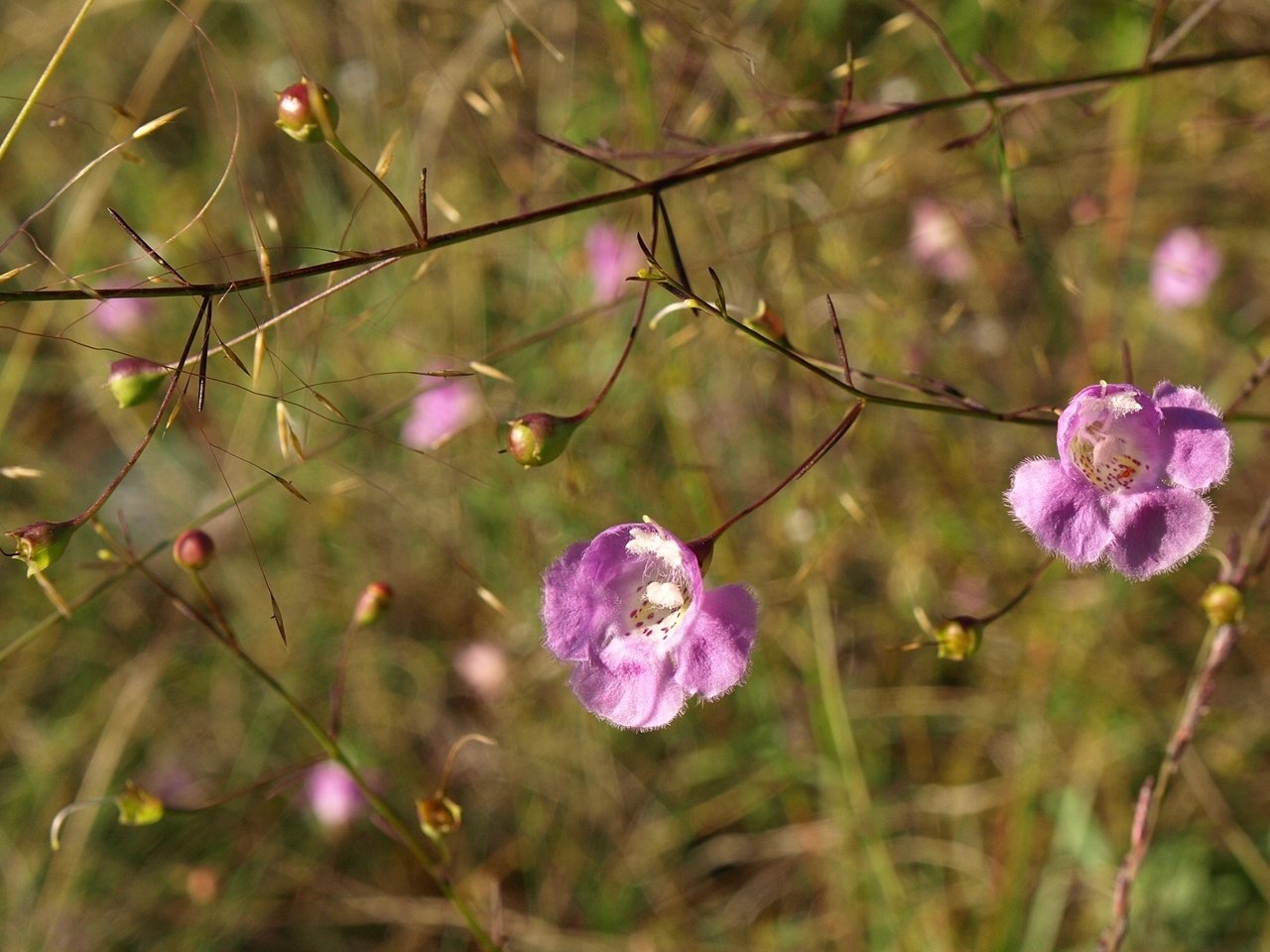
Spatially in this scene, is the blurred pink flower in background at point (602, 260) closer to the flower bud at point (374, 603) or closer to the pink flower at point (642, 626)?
the flower bud at point (374, 603)

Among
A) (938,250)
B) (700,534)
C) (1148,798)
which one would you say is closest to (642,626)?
(1148,798)

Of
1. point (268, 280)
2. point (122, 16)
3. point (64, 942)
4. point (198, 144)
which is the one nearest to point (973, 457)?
point (268, 280)

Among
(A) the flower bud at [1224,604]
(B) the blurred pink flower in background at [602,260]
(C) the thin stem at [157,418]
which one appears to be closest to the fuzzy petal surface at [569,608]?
(C) the thin stem at [157,418]

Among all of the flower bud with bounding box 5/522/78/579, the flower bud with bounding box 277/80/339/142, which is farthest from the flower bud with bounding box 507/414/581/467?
the flower bud with bounding box 5/522/78/579

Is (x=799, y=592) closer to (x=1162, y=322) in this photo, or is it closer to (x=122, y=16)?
(x=1162, y=322)

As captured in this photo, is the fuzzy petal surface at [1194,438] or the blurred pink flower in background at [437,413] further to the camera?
the blurred pink flower in background at [437,413]

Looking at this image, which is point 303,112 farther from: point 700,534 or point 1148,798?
point 700,534
